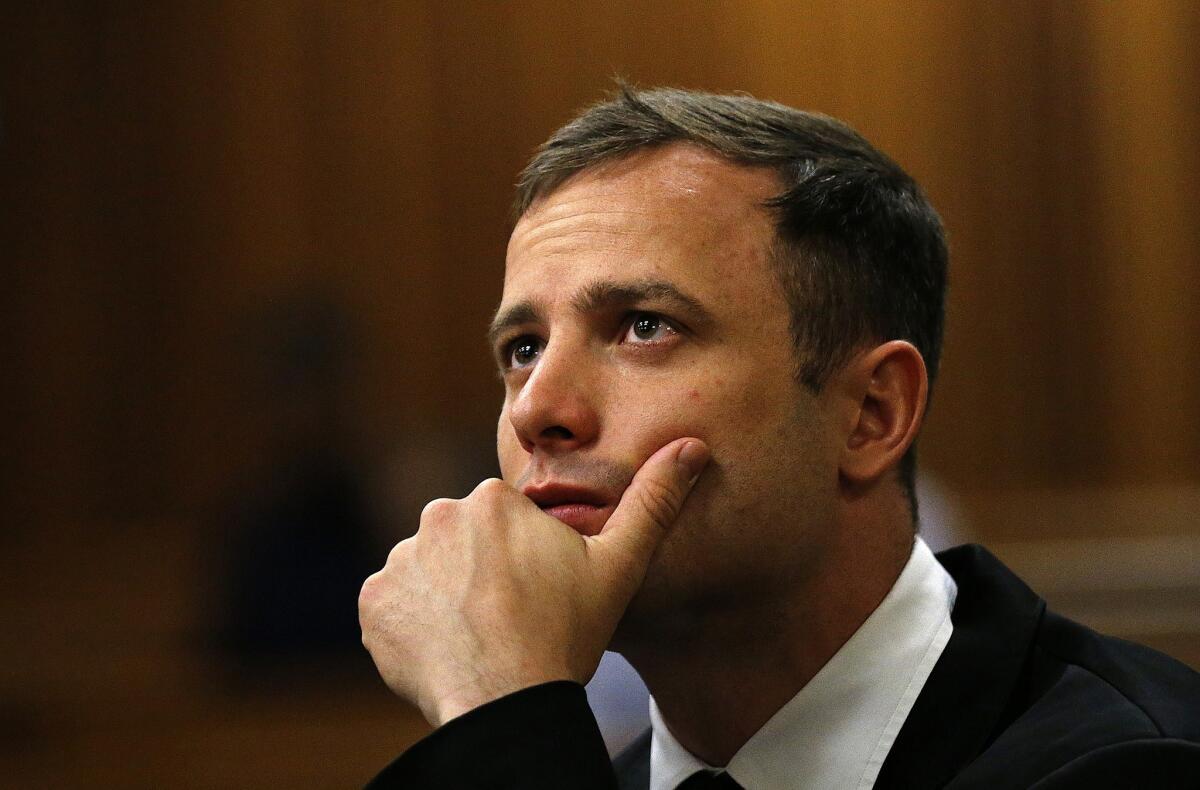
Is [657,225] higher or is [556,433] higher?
[657,225]

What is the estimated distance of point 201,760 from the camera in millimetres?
3953

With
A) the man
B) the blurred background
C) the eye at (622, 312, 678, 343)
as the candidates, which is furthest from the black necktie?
the blurred background

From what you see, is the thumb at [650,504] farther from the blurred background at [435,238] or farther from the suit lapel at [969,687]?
the blurred background at [435,238]

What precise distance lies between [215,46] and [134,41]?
321 millimetres

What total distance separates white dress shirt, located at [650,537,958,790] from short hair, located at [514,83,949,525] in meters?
0.24

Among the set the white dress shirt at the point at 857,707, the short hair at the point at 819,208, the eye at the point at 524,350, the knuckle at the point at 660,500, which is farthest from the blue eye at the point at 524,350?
the white dress shirt at the point at 857,707

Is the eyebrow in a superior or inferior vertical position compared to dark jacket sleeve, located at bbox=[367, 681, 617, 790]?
superior

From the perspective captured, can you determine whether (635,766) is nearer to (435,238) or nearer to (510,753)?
(510,753)

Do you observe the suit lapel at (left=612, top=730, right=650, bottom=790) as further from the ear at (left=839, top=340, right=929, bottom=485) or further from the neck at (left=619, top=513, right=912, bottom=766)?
the ear at (left=839, top=340, right=929, bottom=485)

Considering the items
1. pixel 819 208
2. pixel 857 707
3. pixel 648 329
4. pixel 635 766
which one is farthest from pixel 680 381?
pixel 635 766

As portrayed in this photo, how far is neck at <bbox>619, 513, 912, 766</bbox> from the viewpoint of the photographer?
6.32 feet

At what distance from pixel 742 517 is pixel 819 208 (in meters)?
0.46

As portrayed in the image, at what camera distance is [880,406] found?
2.02 metres

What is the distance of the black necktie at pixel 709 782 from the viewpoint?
191 cm
